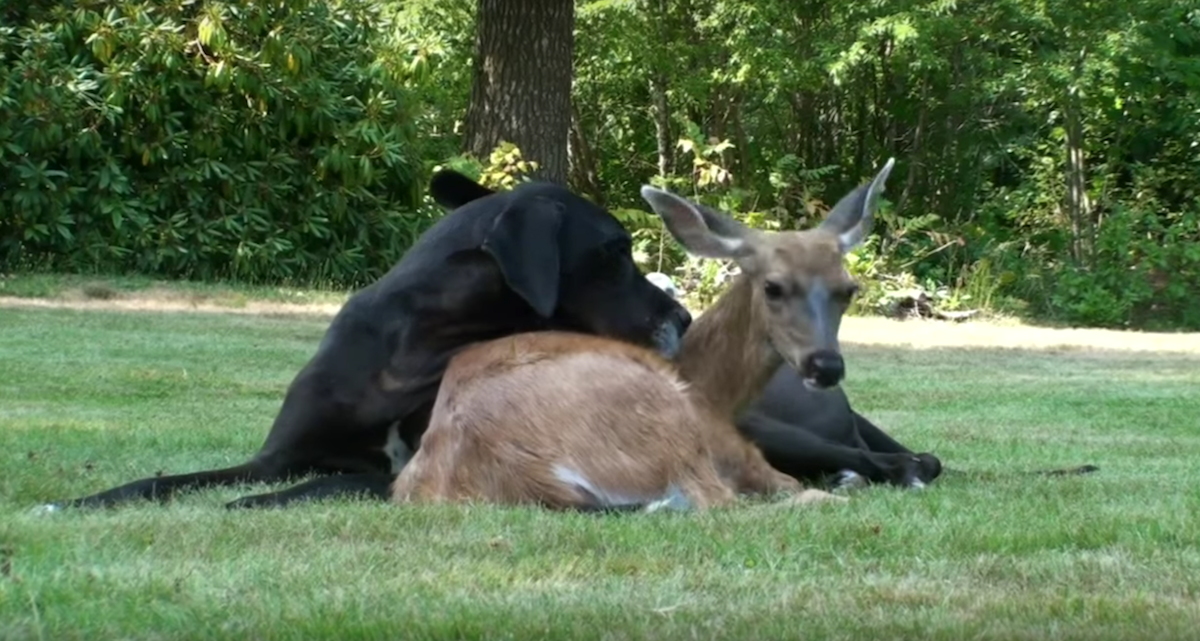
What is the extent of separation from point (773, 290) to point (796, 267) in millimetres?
125

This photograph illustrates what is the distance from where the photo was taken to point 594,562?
16.1 feet

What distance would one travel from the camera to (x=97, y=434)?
8.47 meters

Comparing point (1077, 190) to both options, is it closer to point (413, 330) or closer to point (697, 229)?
point (697, 229)

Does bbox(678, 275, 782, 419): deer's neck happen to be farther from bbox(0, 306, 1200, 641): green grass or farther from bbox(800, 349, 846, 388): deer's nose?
bbox(0, 306, 1200, 641): green grass

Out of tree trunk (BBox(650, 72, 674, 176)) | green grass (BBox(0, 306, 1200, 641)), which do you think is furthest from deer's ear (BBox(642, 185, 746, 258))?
tree trunk (BBox(650, 72, 674, 176))

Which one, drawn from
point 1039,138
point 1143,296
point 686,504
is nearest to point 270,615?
point 686,504

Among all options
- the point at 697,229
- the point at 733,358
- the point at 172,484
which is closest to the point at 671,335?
the point at 733,358

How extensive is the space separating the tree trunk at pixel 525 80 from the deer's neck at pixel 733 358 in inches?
473

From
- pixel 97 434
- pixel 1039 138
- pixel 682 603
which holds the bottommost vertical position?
pixel 97 434

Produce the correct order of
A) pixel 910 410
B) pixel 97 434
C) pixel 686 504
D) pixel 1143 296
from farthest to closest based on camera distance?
1. pixel 1143 296
2. pixel 910 410
3. pixel 97 434
4. pixel 686 504

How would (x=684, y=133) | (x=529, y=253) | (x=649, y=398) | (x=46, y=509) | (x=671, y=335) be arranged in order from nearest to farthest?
(x=46, y=509)
(x=649, y=398)
(x=529, y=253)
(x=671, y=335)
(x=684, y=133)

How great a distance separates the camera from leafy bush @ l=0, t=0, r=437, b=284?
1856 centimetres

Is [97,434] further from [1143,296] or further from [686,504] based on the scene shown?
[1143,296]

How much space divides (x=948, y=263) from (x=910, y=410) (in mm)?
11349
